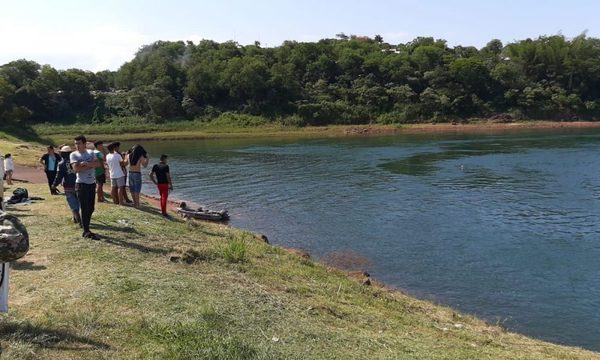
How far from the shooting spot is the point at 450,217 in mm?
26062

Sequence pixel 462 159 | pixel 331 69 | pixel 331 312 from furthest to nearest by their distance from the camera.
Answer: pixel 331 69 < pixel 462 159 < pixel 331 312

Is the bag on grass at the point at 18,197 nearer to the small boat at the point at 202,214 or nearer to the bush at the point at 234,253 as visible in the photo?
the small boat at the point at 202,214

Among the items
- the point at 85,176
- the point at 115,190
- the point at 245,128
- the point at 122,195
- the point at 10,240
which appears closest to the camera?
the point at 10,240

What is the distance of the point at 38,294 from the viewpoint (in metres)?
8.66

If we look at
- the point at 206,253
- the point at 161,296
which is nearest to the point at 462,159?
the point at 206,253

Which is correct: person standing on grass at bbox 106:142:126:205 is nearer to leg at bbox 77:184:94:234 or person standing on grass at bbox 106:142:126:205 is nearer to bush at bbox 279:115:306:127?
leg at bbox 77:184:94:234

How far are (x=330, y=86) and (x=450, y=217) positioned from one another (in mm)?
80749

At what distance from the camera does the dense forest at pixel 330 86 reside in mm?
94688

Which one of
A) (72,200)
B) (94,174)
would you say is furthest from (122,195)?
(94,174)

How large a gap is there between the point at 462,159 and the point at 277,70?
60.8 metres

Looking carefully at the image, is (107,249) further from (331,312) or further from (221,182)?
(221,182)

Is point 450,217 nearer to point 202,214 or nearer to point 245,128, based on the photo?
point 202,214

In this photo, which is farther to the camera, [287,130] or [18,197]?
[287,130]

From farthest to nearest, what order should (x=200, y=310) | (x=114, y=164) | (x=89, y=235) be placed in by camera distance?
(x=114, y=164) → (x=89, y=235) → (x=200, y=310)
